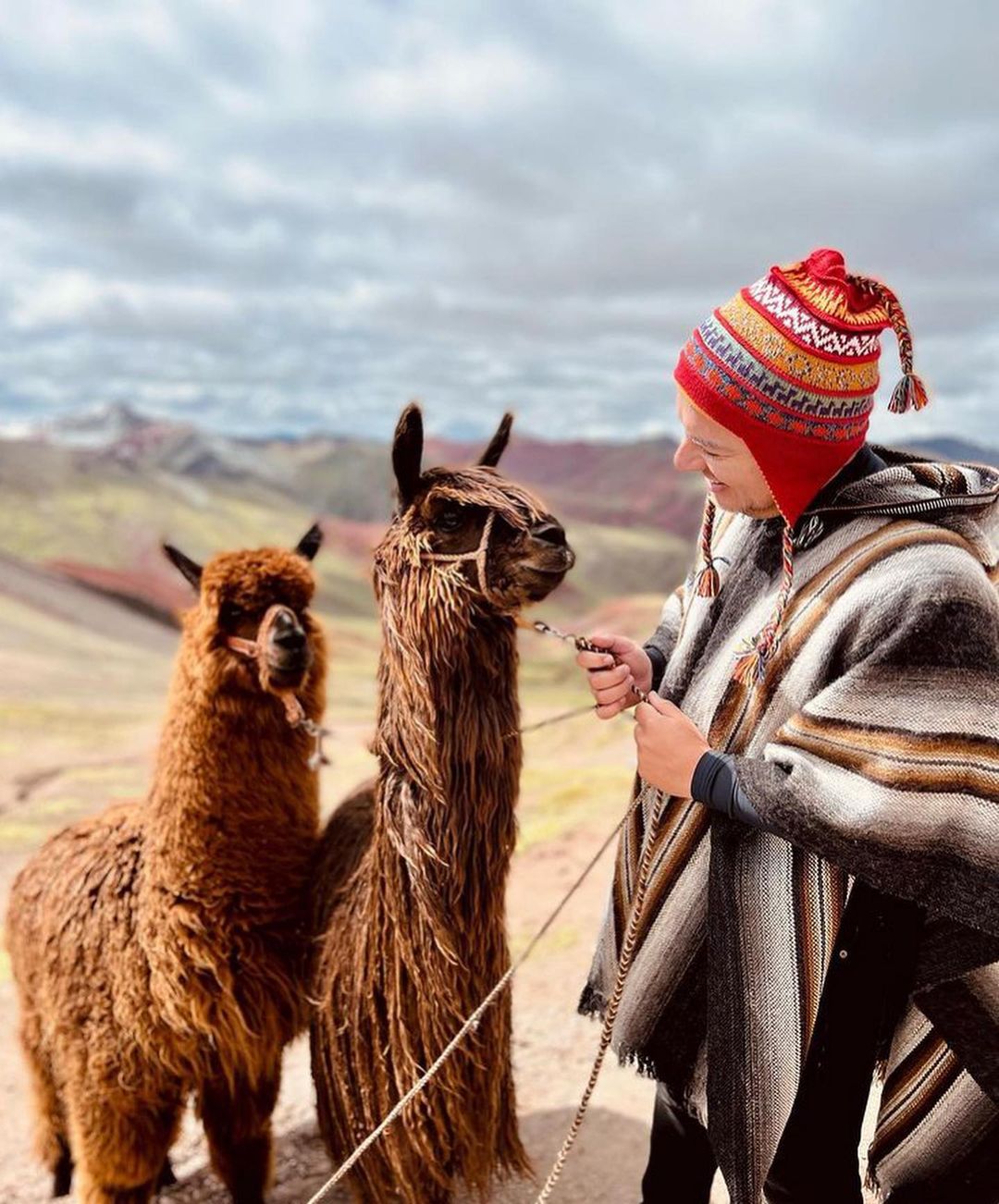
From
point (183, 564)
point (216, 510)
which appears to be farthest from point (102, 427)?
point (183, 564)

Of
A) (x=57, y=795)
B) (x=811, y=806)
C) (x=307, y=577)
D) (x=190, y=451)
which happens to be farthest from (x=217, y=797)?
(x=190, y=451)

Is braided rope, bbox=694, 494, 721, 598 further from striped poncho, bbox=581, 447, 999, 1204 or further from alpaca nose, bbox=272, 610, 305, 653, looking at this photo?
alpaca nose, bbox=272, 610, 305, 653

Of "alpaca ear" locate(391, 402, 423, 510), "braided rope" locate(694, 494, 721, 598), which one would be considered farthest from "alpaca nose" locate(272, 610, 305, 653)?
"braided rope" locate(694, 494, 721, 598)

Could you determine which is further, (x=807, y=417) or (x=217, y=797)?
(x=217, y=797)

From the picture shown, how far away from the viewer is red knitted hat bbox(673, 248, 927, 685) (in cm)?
166

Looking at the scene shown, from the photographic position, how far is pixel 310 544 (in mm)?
3145

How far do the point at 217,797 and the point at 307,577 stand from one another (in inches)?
25.8

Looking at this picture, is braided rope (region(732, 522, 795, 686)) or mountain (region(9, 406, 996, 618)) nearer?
braided rope (region(732, 522, 795, 686))

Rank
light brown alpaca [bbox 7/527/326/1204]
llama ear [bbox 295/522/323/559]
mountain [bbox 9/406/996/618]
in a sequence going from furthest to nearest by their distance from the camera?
mountain [bbox 9/406/996/618], llama ear [bbox 295/522/323/559], light brown alpaca [bbox 7/527/326/1204]

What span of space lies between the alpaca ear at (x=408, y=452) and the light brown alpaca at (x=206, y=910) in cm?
62

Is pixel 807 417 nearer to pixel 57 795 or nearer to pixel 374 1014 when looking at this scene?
pixel 374 1014

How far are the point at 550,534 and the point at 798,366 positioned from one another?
686mm

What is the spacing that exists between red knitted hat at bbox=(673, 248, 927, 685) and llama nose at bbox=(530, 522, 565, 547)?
48cm

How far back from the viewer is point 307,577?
2.96m
